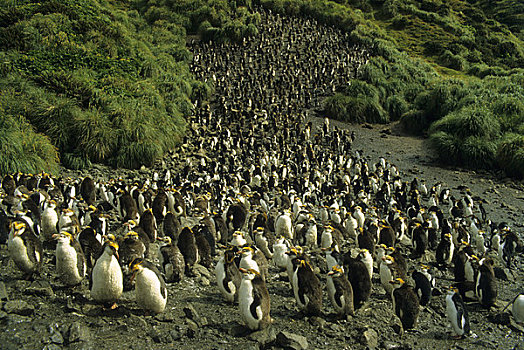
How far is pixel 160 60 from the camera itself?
92.2 feet

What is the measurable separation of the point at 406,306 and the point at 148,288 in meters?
4.25

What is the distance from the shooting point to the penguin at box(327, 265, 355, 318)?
673 cm

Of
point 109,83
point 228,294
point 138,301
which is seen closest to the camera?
point 138,301

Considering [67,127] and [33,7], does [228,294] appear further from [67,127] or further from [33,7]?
[33,7]

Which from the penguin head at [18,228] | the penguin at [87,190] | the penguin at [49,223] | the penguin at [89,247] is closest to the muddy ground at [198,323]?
the penguin at [89,247]

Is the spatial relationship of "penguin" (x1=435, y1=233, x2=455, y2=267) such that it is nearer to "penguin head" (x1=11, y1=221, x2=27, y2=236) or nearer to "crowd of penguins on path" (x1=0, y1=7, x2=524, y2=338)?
"crowd of penguins on path" (x1=0, y1=7, x2=524, y2=338)

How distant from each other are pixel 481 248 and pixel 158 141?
1327 centimetres

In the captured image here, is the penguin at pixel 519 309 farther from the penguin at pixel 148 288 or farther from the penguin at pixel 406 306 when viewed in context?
the penguin at pixel 148 288

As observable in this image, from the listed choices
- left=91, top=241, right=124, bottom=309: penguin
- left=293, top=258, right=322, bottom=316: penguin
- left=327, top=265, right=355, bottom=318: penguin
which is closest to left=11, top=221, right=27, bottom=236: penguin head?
left=91, top=241, right=124, bottom=309: penguin

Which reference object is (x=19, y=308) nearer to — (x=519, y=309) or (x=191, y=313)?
(x=191, y=313)

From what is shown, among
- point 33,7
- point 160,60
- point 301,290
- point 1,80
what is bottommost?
point 301,290

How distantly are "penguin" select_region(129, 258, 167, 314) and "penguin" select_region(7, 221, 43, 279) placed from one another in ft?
5.42

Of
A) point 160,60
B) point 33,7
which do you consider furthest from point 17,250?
point 33,7

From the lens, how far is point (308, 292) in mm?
6590
